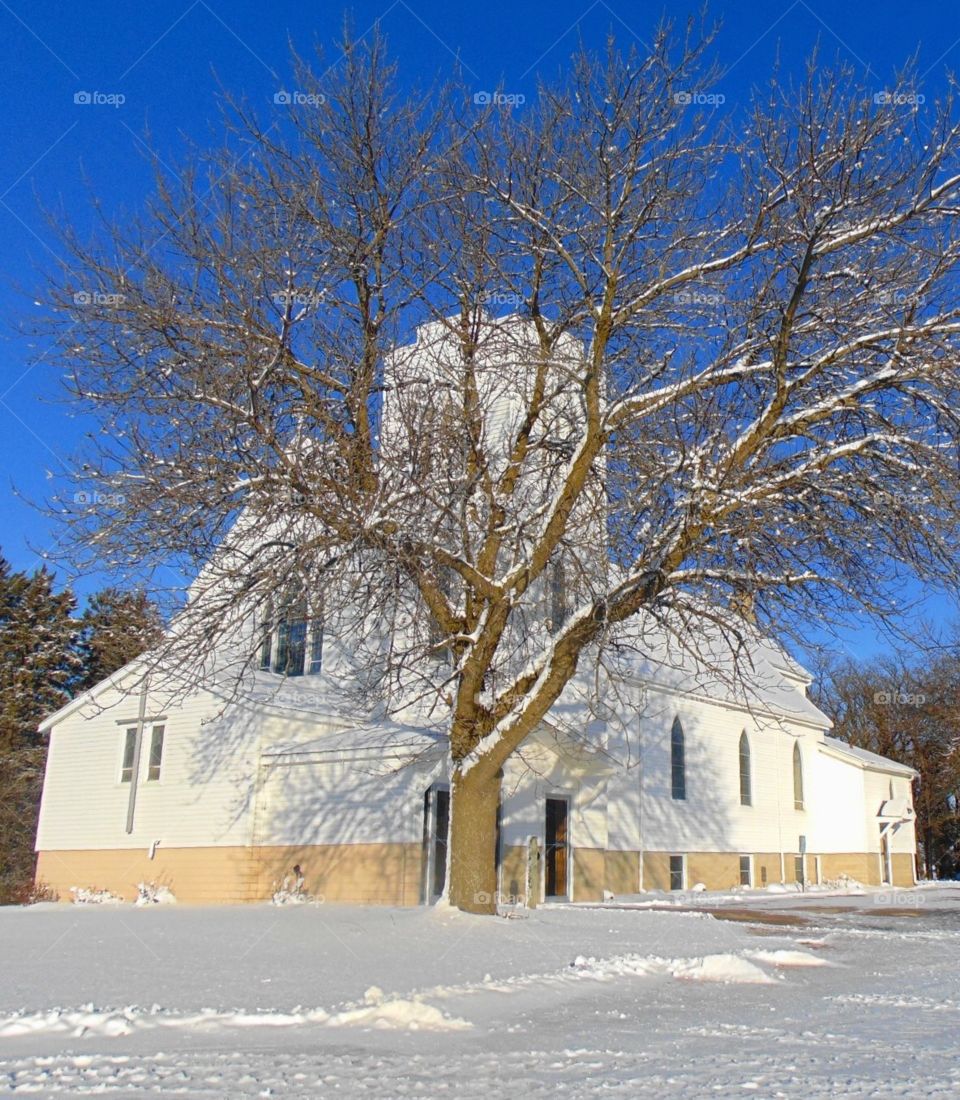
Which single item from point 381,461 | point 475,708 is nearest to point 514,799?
point 475,708

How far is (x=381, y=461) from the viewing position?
13.7 m


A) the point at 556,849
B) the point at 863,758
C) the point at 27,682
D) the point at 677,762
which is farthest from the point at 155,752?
the point at 863,758

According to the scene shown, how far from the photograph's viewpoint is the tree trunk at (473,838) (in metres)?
14.0

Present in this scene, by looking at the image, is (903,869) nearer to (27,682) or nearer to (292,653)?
(292,653)

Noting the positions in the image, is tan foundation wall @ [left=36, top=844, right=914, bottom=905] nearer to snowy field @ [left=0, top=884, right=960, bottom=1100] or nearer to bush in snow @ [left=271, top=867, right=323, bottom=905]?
bush in snow @ [left=271, top=867, right=323, bottom=905]

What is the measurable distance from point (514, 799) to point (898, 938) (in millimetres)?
8379

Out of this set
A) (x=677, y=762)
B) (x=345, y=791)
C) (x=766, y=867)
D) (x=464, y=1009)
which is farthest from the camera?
(x=766, y=867)

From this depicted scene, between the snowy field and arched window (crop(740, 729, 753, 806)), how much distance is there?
16.1 meters

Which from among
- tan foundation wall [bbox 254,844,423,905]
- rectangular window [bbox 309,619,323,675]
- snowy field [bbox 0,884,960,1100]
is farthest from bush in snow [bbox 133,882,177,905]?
snowy field [bbox 0,884,960,1100]

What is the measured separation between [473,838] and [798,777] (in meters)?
23.1

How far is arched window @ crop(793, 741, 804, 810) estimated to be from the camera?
112 ft

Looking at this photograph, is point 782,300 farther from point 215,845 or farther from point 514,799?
point 215,845

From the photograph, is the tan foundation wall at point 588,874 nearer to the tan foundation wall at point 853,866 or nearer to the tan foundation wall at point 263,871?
the tan foundation wall at point 263,871

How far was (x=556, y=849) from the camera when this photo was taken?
77.6 ft
